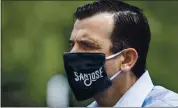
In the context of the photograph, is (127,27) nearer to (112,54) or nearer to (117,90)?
(112,54)

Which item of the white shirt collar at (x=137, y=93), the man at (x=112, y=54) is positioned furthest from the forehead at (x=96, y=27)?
the white shirt collar at (x=137, y=93)

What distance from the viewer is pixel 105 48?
5.66 ft

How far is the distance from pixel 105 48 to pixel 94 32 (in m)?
0.08

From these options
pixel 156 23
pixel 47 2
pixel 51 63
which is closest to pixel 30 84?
pixel 51 63

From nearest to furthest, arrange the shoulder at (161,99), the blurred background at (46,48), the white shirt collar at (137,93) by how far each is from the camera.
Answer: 1. the shoulder at (161,99)
2. the white shirt collar at (137,93)
3. the blurred background at (46,48)

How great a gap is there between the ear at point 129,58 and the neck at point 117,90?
0.03 m

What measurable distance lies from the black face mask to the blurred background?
0.45 m

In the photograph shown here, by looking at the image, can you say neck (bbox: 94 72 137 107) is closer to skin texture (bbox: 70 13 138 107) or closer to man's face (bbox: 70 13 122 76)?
skin texture (bbox: 70 13 138 107)

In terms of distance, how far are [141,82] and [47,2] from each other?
1329 mm

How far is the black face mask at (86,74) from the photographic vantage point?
1.73 m

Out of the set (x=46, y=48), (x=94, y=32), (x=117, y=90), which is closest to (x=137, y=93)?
(x=117, y=90)

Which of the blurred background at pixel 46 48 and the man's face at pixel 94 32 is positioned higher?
the man's face at pixel 94 32

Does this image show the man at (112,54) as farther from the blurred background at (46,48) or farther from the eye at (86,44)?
the blurred background at (46,48)

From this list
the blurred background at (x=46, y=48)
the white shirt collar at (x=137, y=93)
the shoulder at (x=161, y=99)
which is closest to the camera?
the shoulder at (x=161, y=99)
